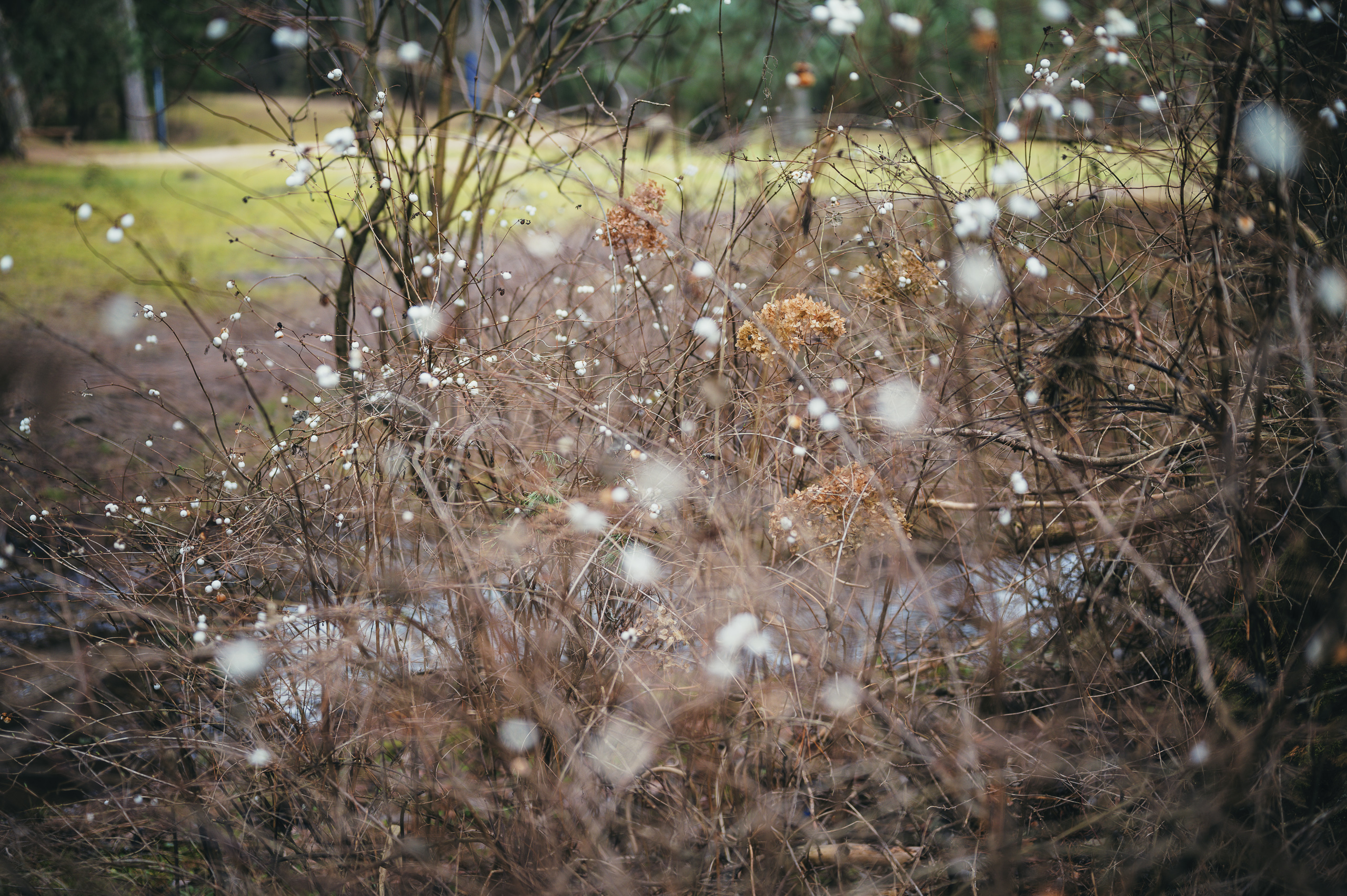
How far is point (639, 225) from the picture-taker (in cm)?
260

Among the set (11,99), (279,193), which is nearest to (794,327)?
(279,193)

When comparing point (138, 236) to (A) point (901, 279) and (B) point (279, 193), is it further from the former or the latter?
(A) point (901, 279)

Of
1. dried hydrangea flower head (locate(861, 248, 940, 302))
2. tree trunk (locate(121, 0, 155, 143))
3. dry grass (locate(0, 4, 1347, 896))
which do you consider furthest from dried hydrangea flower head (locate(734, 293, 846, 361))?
tree trunk (locate(121, 0, 155, 143))

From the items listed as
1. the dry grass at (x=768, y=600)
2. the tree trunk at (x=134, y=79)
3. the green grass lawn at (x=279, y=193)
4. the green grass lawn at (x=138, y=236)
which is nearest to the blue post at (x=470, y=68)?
the green grass lawn at (x=279, y=193)

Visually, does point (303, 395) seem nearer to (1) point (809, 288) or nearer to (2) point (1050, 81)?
(1) point (809, 288)

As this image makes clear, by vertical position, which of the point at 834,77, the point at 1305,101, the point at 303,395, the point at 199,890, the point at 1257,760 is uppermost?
the point at 834,77

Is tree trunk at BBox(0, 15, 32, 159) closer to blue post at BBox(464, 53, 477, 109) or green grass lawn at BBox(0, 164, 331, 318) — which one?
green grass lawn at BBox(0, 164, 331, 318)

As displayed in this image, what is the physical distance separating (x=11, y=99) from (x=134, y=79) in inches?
199

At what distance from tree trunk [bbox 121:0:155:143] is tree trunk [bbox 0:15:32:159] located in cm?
175

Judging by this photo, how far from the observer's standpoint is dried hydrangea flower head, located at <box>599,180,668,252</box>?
8.48ft

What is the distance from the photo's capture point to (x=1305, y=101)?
2037 millimetres

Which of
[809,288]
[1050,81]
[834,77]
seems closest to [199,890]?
[809,288]

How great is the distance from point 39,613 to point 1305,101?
4.45 m

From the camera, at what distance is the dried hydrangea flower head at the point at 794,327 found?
2328 millimetres
